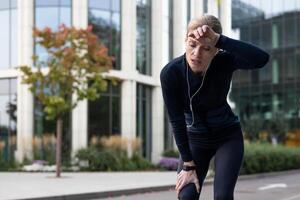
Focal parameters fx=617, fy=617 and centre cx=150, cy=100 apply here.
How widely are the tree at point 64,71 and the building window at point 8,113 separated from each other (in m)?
10.8

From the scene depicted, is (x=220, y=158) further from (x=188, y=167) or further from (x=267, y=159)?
(x=267, y=159)

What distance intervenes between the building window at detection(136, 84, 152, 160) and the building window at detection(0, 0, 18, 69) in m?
7.31

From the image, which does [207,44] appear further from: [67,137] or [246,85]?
[246,85]

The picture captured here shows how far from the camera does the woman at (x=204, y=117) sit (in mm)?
3678

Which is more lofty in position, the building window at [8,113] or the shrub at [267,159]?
the building window at [8,113]

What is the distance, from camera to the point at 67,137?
103ft

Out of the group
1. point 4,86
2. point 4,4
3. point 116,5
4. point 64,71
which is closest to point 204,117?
point 64,71

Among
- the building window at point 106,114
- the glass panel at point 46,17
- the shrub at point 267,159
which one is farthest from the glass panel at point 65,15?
the shrub at point 267,159

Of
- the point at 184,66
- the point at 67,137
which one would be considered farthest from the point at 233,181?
the point at 67,137

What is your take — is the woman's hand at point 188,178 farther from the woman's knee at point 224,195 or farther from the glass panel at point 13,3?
the glass panel at point 13,3

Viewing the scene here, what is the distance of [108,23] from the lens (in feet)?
108

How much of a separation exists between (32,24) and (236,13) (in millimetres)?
32798

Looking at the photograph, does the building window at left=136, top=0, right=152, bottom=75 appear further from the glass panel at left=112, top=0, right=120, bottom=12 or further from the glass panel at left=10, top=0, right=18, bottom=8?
the glass panel at left=10, top=0, right=18, bottom=8

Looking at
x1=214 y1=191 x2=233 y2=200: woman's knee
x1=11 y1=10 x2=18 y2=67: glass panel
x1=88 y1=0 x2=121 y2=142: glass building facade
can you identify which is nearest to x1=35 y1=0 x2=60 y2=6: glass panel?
x1=11 y1=10 x2=18 y2=67: glass panel
